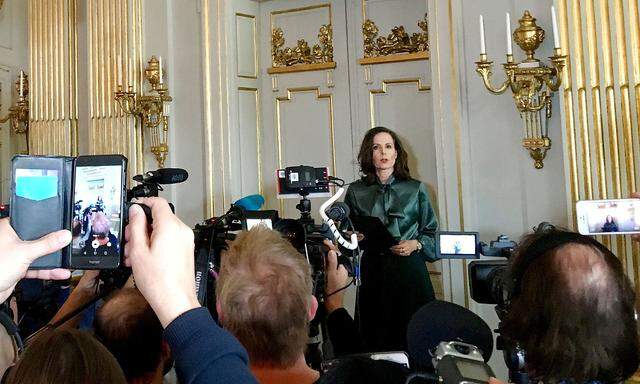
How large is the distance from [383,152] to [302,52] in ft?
4.58

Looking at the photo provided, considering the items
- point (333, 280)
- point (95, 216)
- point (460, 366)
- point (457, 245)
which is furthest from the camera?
point (457, 245)

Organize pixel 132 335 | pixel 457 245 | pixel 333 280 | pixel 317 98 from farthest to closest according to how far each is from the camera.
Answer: pixel 317 98
pixel 457 245
pixel 333 280
pixel 132 335

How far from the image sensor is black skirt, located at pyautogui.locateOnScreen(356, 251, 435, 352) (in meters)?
2.53

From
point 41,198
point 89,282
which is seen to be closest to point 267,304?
point 41,198

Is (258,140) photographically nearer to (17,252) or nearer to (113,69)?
(113,69)

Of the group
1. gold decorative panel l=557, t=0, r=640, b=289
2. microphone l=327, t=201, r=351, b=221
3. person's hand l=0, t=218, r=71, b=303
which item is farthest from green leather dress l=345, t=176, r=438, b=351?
person's hand l=0, t=218, r=71, b=303

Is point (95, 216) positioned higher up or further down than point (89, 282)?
higher up

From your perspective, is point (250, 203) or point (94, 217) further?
point (250, 203)

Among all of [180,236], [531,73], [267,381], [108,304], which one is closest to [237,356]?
[180,236]

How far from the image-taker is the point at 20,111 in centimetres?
423

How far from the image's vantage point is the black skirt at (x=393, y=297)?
8.29 ft

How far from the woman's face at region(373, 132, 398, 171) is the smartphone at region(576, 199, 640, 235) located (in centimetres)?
104

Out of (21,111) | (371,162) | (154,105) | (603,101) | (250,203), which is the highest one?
(21,111)

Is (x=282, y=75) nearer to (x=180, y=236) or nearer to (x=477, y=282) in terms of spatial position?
(x=477, y=282)
